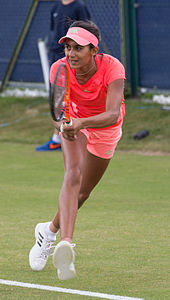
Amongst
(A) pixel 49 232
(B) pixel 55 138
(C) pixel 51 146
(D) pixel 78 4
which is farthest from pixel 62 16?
(A) pixel 49 232

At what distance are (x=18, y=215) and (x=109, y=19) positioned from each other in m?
8.03

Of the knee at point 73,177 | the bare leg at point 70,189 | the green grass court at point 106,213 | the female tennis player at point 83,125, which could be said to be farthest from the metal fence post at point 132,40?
the knee at point 73,177

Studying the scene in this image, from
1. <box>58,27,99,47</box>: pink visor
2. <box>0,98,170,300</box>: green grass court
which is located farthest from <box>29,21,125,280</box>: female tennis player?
<box>0,98,170,300</box>: green grass court

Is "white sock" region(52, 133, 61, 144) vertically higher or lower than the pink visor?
lower

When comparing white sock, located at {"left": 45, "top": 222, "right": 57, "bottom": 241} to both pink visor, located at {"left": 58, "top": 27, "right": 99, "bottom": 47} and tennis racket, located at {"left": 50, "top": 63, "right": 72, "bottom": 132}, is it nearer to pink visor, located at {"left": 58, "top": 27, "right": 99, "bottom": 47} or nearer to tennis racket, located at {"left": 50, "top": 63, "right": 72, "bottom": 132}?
tennis racket, located at {"left": 50, "top": 63, "right": 72, "bottom": 132}

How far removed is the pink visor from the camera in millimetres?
4914

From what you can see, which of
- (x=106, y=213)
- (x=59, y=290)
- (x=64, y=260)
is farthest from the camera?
(x=106, y=213)

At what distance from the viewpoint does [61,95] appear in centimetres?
477

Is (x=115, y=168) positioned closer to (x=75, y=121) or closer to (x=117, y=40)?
(x=117, y=40)

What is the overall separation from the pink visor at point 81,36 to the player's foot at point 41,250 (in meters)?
1.42

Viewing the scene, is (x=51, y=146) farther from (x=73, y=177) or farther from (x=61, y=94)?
(x=61, y=94)

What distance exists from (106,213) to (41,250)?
84.9 inches

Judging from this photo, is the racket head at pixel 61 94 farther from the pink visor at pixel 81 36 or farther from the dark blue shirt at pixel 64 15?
the dark blue shirt at pixel 64 15

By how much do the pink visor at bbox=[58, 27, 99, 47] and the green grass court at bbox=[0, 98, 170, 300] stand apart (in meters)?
1.67
